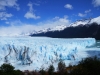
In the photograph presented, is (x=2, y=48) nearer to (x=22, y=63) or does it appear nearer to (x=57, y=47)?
(x=22, y=63)

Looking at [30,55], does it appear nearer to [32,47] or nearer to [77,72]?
[32,47]

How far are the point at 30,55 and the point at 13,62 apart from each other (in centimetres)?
191

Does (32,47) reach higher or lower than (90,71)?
higher

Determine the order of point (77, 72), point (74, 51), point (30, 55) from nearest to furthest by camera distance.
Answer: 1. point (77, 72)
2. point (30, 55)
3. point (74, 51)

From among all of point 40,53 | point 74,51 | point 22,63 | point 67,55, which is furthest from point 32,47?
point 74,51

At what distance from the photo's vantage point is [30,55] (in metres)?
17.1

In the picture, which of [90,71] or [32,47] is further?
[32,47]

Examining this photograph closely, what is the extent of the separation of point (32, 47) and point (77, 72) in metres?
→ 8.36

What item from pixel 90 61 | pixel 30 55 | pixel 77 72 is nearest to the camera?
pixel 77 72

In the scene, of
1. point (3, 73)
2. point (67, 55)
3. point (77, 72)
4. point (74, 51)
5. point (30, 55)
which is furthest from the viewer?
point (74, 51)

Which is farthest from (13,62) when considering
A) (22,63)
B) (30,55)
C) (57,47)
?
(57,47)

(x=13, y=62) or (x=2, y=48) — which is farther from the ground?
(x=2, y=48)

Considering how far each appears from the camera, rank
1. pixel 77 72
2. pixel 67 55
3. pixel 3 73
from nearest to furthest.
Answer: pixel 3 73
pixel 77 72
pixel 67 55

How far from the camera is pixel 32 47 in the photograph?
1788 cm
